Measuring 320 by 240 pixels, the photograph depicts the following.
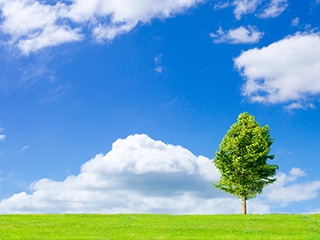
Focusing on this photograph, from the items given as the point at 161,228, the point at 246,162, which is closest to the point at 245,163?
the point at 246,162

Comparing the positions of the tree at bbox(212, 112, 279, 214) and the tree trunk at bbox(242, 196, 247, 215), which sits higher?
the tree at bbox(212, 112, 279, 214)

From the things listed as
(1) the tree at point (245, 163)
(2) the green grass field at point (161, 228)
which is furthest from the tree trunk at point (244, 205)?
(2) the green grass field at point (161, 228)

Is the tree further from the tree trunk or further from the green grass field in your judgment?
the green grass field

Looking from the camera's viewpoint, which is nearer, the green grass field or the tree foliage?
the green grass field

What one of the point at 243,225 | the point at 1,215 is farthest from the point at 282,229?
the point at 1,215

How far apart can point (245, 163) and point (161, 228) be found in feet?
70.8

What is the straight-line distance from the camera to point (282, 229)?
36969mm

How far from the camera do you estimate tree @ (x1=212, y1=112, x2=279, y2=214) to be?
53938 millimetres

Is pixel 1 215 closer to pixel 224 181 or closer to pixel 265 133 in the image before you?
pixel 224 181

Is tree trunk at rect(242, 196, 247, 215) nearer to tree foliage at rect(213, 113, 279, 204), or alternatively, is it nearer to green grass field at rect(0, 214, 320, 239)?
tree foliage at rect(213, 113, 279, 204)

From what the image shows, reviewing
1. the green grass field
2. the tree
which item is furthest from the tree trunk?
the green grass field

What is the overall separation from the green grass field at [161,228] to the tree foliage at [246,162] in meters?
7.32

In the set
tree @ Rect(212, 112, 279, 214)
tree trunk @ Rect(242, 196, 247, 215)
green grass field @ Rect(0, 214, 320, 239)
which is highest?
tree @ Rect(212, 112, 279, 214)

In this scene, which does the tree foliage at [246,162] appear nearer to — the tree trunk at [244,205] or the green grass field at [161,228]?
the tree trunk at [244,205]
